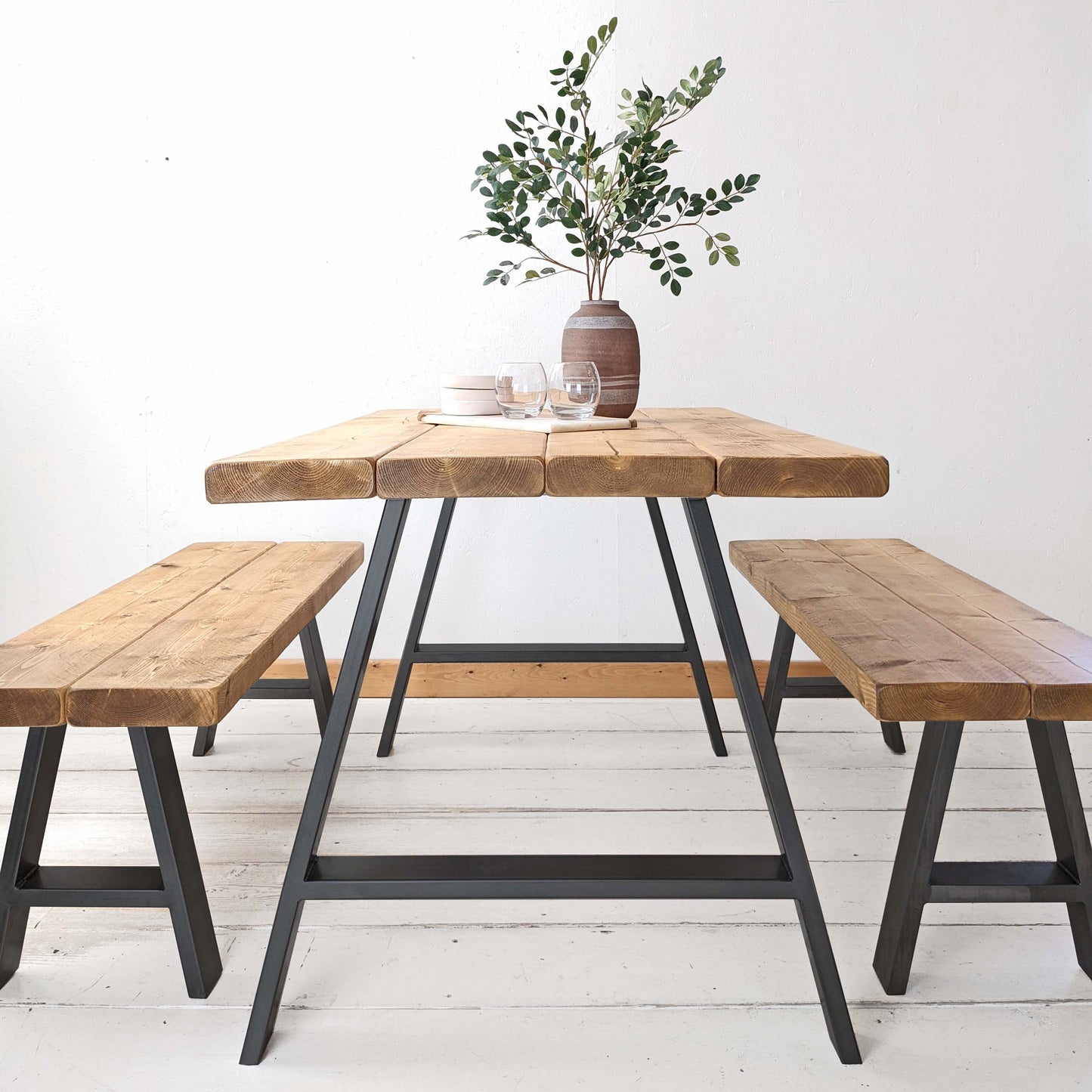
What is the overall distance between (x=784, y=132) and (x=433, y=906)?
198 centimetres

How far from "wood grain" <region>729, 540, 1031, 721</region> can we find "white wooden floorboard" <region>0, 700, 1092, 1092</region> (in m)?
0.46

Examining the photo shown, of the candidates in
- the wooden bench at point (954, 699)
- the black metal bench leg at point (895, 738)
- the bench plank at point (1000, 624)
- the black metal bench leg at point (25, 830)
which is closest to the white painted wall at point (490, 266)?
the black metal bench leg at point (895, 738)

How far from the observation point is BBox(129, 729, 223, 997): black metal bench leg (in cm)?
144

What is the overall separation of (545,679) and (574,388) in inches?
49.7

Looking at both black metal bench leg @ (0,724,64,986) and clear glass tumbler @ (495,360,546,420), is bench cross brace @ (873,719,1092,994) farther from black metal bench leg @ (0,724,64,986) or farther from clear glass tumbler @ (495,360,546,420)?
black metal bench leg @ (0,724,64,986)

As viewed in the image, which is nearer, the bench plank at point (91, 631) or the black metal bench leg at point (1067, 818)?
the bench plank at point (91, 631)

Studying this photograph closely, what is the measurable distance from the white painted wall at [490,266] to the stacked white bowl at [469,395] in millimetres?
798

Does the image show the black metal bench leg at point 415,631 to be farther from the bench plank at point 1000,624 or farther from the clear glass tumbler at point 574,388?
the bench plank at point 1000,624

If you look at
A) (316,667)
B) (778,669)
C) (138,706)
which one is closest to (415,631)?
(316,667)

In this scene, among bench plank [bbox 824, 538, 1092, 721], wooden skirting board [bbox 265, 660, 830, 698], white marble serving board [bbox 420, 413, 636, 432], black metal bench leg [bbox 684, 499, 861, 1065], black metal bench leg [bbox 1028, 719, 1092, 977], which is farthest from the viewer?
wooden skirting board [bbox 265, 660, 830, 698]

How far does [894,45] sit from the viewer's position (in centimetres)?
259

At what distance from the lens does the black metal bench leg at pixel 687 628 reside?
2393 millimetres

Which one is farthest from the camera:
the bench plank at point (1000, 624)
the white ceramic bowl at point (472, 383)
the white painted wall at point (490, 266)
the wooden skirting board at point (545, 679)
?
the wooden skirting board at point (545, 679)

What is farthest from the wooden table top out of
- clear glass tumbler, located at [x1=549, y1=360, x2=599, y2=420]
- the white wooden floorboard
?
the white wooden floorboard
